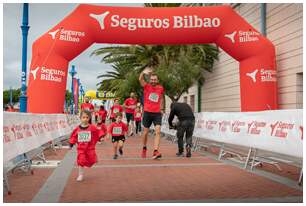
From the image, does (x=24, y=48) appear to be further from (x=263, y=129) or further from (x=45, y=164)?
(x=263, y=129)

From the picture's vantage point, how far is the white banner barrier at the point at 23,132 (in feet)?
20.2

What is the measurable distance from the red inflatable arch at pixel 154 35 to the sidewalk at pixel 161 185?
239 inches

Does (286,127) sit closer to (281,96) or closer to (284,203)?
(284,203)

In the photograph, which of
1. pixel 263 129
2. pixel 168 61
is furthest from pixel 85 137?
pixel 168 61

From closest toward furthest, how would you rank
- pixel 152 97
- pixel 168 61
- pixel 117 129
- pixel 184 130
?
1. pixel 152 97
2. pixel 117 129
3. pixel 184 130
4. pixel 168 61

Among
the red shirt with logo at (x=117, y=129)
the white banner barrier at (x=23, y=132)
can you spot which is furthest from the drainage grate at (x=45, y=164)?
the red shirt with logo at (x=117, y=129)

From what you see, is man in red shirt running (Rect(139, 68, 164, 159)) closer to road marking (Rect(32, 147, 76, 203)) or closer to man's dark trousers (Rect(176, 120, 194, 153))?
man's dark trousers (Rect(176, 120, 194, 153))

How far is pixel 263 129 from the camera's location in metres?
7.36

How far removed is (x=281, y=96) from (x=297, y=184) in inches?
380

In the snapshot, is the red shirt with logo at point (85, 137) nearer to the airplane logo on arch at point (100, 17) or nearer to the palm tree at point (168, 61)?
the airplane logo on arch at point (100, 17)

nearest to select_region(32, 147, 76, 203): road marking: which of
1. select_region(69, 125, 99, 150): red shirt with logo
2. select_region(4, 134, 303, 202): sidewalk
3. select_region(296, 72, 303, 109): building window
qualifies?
select_region(4, 134, 303, 202): sidewalk

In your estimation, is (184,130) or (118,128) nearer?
(118,128)

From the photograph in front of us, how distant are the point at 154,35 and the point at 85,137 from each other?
26.0 ft

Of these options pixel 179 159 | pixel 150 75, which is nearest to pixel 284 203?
pixel 179 159
